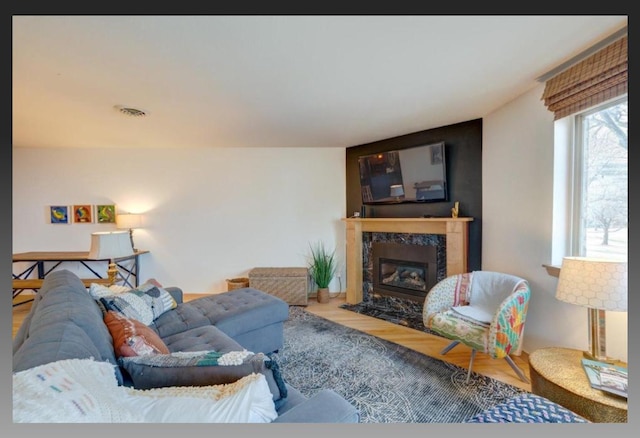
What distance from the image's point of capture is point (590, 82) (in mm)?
1769

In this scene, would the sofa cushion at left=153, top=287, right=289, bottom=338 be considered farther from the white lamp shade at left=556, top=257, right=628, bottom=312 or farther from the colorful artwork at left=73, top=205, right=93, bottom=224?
the colorful artwork at left=73, top=205, right=93, bottom=224

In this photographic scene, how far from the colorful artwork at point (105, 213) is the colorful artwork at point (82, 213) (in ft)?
0.37

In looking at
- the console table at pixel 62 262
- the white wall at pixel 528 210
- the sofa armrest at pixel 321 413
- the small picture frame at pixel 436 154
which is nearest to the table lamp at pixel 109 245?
the console table at pixel 62 262

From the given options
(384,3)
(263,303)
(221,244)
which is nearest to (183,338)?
(263,303)

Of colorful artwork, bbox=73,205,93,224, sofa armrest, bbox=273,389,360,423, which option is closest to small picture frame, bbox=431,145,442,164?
sofa armrest, bbox=273,389,360,423

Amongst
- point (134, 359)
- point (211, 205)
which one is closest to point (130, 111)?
point (211, 205)

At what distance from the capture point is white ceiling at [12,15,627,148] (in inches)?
57.9

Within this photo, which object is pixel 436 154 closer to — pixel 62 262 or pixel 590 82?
pixel 590 82

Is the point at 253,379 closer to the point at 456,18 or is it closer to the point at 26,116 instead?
the point at 456,18

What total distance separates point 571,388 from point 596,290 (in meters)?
0.53

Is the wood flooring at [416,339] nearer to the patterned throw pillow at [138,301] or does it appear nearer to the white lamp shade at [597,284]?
the white lamp shade at [597,284]

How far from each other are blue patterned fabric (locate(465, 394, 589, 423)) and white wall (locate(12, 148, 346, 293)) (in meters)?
3.17

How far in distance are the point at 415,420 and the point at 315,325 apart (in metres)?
1.60

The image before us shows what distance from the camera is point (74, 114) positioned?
277 cm
